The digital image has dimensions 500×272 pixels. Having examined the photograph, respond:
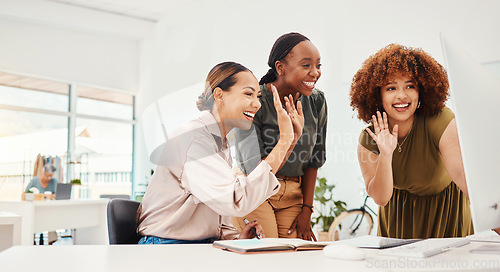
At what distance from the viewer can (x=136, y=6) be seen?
6211 mm

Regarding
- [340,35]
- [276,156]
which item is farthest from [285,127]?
[340,35]

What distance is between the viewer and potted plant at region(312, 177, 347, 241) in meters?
4.12

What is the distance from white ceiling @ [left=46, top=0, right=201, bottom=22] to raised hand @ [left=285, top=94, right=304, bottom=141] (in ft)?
13.1

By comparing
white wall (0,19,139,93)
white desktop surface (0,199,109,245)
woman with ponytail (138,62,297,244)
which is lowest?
white desktop surface (0,199,109,245)

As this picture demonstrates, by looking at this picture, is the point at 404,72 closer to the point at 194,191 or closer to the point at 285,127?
the point at 285,127

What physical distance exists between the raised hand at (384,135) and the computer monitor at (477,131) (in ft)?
3.81

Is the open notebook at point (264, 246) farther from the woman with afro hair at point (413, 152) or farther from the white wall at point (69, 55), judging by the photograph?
the white wall at point (69, 55)

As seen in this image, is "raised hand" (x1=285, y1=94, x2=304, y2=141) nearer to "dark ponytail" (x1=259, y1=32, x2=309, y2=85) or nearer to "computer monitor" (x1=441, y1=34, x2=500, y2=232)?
"dark ponytail" (x1=259, y1=32, x2=309, y2=85)

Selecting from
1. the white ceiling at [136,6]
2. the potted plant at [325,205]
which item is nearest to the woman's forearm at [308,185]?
the potted plant at [325,205]

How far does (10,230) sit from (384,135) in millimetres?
2315

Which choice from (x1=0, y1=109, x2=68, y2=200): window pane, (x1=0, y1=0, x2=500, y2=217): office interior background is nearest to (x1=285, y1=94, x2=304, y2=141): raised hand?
(x1=0, y1=0, x2=500, y2=217): office interior background

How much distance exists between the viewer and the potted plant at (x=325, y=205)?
4.12 m

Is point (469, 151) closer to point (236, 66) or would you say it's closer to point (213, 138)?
point (213, 138)

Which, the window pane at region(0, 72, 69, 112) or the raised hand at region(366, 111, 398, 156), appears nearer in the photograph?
the raised hand at region(366, 111, 398, 156)
